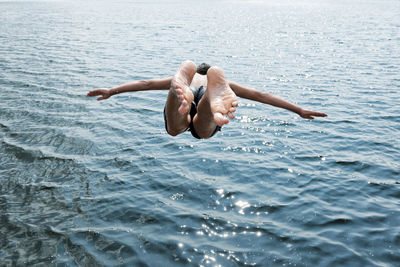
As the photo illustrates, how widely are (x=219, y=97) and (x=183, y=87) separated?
2.14 ft

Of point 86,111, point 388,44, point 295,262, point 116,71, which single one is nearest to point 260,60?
point 116,71

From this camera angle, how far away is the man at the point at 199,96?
6207 millimetres

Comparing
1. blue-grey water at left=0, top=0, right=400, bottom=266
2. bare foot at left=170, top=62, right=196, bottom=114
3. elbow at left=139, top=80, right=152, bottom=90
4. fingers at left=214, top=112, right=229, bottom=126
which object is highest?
bare foot at left=170, top=62, right=196, bottom=114

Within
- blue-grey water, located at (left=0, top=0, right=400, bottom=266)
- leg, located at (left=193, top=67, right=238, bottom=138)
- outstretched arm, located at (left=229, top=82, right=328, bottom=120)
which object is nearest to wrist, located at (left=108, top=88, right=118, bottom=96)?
leg, located at (left=193, top=67, right=238, bottom=138)

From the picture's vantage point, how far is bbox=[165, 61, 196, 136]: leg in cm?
614

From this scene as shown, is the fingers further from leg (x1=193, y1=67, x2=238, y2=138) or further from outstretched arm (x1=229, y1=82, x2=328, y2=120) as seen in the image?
outstretched arm (x1=229, y1=82, x2=328, y2=120)

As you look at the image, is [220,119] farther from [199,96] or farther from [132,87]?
[199,96]

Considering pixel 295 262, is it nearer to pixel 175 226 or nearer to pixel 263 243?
pixel 263 243

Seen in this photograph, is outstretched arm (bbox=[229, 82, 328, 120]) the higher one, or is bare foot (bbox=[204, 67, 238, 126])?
bare foot (bbox=[204, 67, 238, 126])

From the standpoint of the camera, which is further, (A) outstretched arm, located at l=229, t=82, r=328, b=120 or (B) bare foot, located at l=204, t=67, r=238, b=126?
(A) outstretched arm, located at l=229, t=82, r=328, b=120

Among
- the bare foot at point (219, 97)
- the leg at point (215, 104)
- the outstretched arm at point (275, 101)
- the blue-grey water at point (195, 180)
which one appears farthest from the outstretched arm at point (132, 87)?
the blue-grey water at point (195, 180)

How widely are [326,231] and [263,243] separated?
1.62m

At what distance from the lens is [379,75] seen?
24125mm

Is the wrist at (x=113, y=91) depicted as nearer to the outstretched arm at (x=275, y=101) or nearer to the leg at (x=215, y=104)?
the leg at (x=215, y=104)
